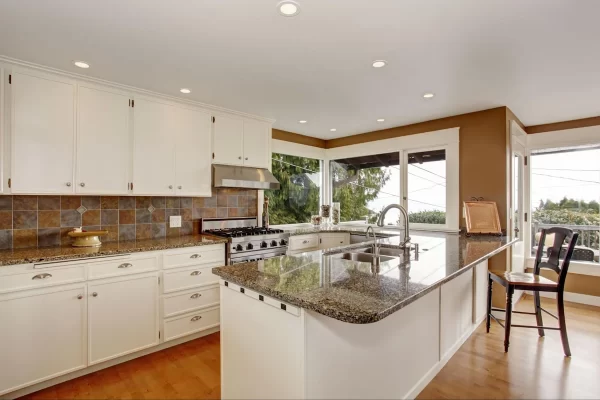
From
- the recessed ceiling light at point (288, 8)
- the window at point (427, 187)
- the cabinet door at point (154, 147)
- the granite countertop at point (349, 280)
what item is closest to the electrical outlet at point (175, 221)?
the cabinet door at point (154, 147)

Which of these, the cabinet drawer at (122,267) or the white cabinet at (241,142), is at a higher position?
the white cabinet at (241,142)

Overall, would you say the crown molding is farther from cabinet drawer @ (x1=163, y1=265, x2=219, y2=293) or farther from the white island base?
the white island base

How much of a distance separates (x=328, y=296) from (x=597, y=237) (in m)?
4.44

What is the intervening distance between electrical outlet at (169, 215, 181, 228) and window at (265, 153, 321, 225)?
1.29 m

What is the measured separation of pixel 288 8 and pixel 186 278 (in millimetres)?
2266

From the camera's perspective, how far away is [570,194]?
12.9 feet

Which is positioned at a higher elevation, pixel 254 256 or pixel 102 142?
pixel 102 142

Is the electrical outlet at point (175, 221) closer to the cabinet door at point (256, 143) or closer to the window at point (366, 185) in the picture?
the cabinet door at point (256, 143)

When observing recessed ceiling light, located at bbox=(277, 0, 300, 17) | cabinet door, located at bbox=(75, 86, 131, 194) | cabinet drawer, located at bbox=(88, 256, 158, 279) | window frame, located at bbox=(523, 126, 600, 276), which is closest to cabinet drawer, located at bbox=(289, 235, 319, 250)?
cabinet drawer, located at bbox=(88, 256, 158, 279)

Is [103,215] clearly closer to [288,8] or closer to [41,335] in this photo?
[41,335]

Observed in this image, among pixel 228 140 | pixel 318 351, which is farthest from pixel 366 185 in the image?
pixel 318 351

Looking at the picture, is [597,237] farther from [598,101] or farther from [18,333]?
[18,333]

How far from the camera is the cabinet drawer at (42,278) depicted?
1911 mm

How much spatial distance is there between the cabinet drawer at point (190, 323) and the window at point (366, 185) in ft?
8.96
